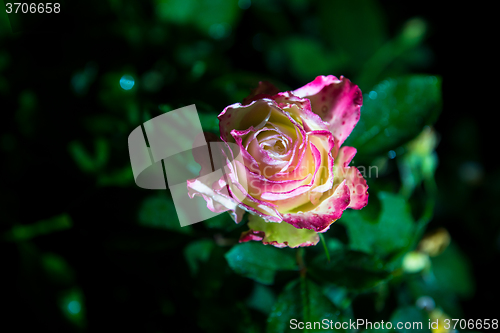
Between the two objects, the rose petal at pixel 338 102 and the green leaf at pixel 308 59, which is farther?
the green leaf at pixel 308 59

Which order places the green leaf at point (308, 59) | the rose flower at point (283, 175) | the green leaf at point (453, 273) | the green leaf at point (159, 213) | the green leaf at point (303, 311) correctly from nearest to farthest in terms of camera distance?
the rose flower at point (283, 175) → the green leaf at point (303, 311) → the green leaf at point (159, 213) → the green leaf at point (453, 273) → the green leaf at point (308, 59)

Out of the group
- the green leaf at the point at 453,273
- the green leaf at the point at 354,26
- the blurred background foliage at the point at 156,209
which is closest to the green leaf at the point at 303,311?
the blurred background foliage at the point at 156,209

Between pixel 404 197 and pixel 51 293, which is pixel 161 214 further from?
pixel 404 197

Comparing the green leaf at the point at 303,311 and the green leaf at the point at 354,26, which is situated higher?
the green leaf at the point at 354,26

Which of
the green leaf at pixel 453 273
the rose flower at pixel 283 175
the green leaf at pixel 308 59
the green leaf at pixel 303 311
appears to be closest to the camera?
the rose flower at pixel 283 175

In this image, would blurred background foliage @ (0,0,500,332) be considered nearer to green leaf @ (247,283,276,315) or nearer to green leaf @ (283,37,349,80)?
green leaf @ (247,283,276,315)

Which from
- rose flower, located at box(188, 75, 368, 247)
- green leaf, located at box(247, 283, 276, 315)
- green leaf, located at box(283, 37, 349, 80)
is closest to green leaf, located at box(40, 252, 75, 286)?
green leaf, located at box(247, 283, 276, 315)

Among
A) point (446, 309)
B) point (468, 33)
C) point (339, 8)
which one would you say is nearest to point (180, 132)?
point (446, 309)

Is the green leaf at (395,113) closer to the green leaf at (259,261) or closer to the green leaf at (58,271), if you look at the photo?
the green leaf at (259,261)
